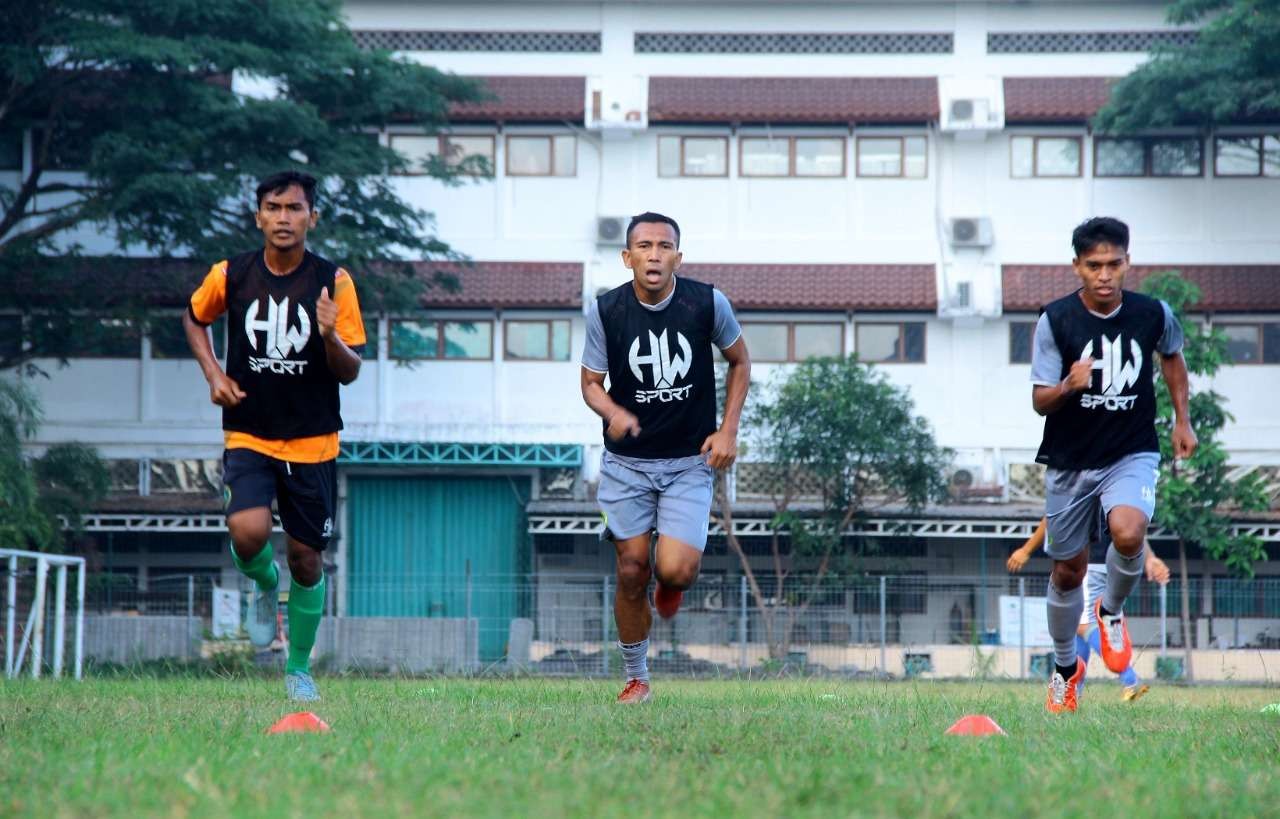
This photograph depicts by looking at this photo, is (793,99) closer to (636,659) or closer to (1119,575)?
(1119,575)

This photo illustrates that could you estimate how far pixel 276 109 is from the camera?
30.4 metres

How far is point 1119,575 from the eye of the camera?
9.86m

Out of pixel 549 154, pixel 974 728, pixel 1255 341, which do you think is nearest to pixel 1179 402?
pixel 974 728

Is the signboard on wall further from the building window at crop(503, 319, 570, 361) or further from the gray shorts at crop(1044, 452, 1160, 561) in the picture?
the gray shorts at crop(1044, 452, 1160, 561)

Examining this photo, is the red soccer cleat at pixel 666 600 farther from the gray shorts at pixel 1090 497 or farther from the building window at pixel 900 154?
the building window at pixel 900 154

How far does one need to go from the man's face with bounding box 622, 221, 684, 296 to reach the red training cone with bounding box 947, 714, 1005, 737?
120 inches

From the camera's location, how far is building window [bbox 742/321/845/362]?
3766 centimetres

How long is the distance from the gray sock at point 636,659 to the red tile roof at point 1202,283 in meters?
28.6

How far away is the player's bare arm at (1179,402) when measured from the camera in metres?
9.24

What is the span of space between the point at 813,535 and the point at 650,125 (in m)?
10.2

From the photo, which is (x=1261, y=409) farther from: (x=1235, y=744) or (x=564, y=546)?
(x=1235, y=744)

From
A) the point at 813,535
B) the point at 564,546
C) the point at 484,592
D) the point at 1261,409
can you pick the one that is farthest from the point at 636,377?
the point at 1261,409

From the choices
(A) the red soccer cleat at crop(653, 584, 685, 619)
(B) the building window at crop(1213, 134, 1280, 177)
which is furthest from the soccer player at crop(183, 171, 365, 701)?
(B) the building window at crop(1213, 134, 1280, 177)

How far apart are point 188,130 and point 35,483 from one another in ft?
22.2
